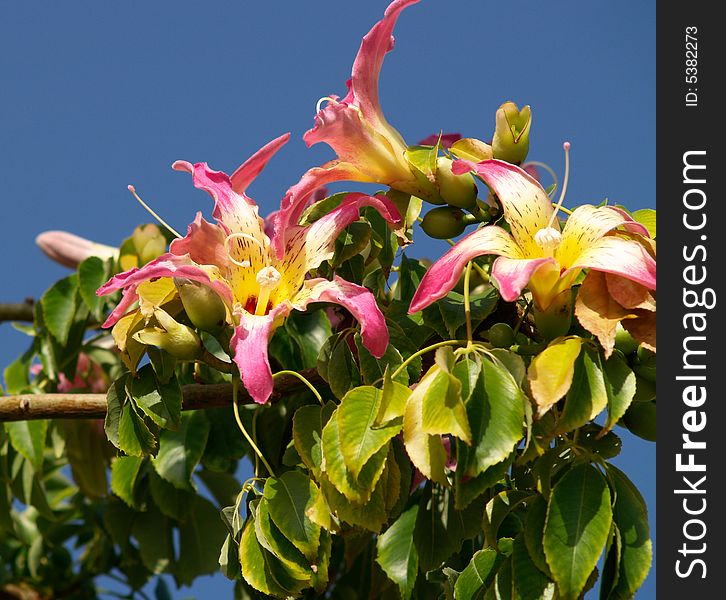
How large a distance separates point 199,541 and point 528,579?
3.53 ft

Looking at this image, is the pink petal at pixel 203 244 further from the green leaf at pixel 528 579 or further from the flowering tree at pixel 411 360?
the green leaf at pixel 528 579

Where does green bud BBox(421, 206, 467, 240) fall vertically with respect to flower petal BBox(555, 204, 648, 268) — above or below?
above

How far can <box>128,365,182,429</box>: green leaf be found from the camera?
1.27m

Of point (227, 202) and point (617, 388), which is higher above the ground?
point (227, 202)

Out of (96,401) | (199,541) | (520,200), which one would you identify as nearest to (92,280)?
(199,541)

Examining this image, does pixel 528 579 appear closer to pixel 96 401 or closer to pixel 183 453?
pixel 96 401

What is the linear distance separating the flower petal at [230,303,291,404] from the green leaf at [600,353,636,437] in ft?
1.09

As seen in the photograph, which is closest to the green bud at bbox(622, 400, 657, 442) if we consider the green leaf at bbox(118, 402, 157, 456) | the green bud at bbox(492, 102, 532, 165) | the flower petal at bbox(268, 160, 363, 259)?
the green bud at bbox(492, 102, 532, 165)

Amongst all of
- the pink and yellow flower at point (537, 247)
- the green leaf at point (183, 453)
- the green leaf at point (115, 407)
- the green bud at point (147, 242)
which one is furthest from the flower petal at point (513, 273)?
the green bud at point (147, 242)

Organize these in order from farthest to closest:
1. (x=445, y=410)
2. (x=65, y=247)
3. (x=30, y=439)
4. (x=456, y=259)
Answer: (x=65, y=247)
(x=30, y=439)
(x=456, y=259)
(x=445, y=410)

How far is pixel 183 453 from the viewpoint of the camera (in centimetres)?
176

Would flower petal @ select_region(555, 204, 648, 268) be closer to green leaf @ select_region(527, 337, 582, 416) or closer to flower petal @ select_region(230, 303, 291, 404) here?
green leaf @ select_region(527, 337, 582, 416)

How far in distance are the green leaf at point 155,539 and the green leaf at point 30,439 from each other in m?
0.30
